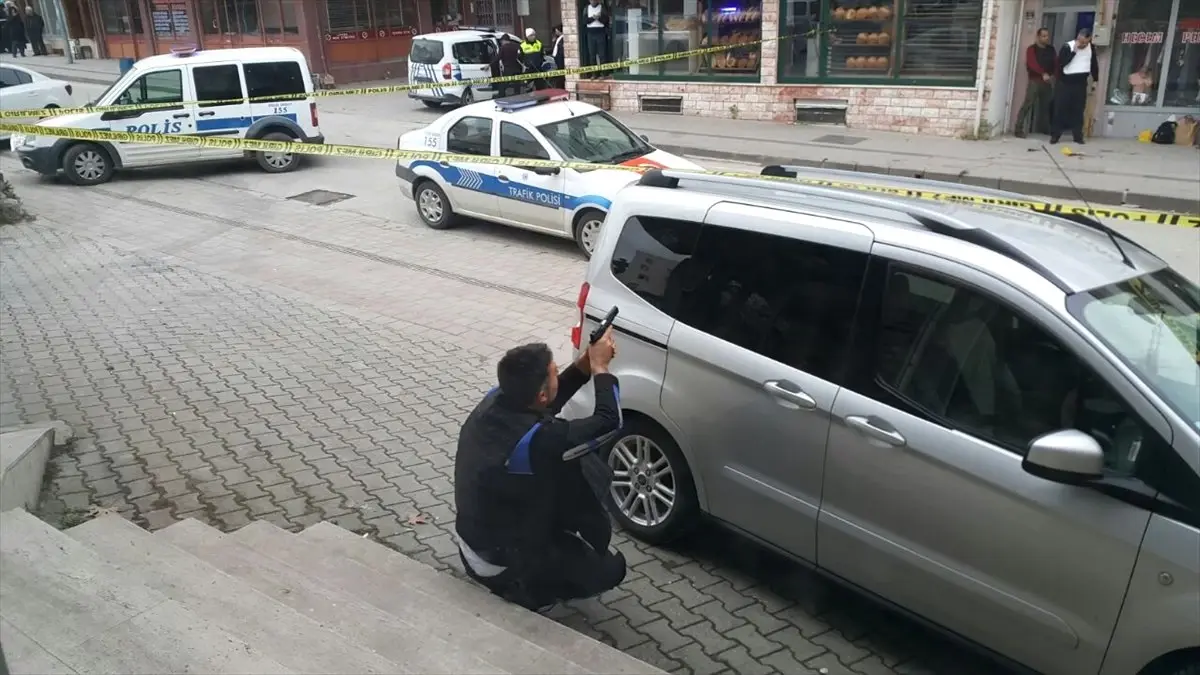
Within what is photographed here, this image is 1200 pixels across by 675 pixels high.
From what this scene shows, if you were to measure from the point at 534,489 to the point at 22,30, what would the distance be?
42976 mm

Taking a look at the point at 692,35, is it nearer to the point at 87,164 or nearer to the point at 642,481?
the point at 87,164

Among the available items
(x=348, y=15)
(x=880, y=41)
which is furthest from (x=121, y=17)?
(x=880, y=41)

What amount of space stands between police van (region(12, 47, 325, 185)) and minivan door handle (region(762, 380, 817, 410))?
1347 cm

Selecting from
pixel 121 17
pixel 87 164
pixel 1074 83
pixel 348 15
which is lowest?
pixel 87 164

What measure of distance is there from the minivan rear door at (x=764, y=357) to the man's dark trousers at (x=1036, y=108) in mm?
14072

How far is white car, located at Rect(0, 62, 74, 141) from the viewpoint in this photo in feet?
60.8

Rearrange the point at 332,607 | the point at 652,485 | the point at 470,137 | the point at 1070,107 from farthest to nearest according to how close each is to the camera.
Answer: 1. the point at 1070,107
2. the point at 470,137
3. the point at 652,485
4. the point at 332,607

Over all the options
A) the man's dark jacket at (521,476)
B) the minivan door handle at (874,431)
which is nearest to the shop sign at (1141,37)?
the minivan door handle at (874,431)

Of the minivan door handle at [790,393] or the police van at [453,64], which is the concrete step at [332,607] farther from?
the police van at [453,64]

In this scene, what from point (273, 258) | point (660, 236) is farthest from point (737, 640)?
point (273, 258)

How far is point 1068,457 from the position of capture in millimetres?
3229

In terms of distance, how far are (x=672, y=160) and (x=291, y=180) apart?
7519 millimetres

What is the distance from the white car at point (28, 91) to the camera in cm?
1853

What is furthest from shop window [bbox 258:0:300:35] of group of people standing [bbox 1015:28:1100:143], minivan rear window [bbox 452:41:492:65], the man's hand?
the man's hand
